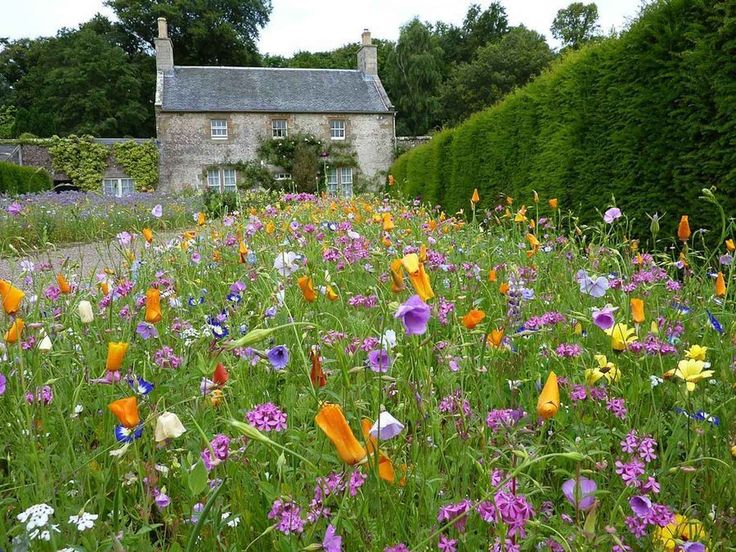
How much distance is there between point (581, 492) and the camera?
0.89 m

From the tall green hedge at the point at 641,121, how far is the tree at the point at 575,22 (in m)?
38.9

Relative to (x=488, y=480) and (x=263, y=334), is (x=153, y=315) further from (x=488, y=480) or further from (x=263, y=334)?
(x=488, y=480)

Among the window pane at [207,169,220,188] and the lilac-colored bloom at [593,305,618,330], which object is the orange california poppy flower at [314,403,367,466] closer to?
the lilac-colored bloom at [593,305,618,330]

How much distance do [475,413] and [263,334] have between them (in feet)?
2.62

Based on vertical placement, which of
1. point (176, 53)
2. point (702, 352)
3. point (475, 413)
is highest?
point (176, 53)

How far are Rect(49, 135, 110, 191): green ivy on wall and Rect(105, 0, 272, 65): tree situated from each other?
15.8m

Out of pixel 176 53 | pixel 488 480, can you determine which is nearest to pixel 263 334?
pixel 488 480

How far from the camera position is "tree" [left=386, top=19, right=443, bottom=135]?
116 feet

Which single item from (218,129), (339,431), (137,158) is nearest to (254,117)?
(218,129)

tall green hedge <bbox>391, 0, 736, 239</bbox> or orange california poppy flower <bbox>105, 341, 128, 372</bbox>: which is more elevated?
tall green hedge <bbox>391, 0, 736, 239</bbox>

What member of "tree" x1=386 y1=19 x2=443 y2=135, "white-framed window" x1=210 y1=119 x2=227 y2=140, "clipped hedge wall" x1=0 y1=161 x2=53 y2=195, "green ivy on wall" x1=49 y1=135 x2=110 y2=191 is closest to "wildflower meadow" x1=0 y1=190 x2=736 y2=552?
"clipped hedge wall" x1=0 y1=161 x2=53 y2=195

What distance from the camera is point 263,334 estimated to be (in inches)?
31.2

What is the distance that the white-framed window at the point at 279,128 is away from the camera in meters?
25.3

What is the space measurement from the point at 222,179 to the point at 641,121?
22.2 m
